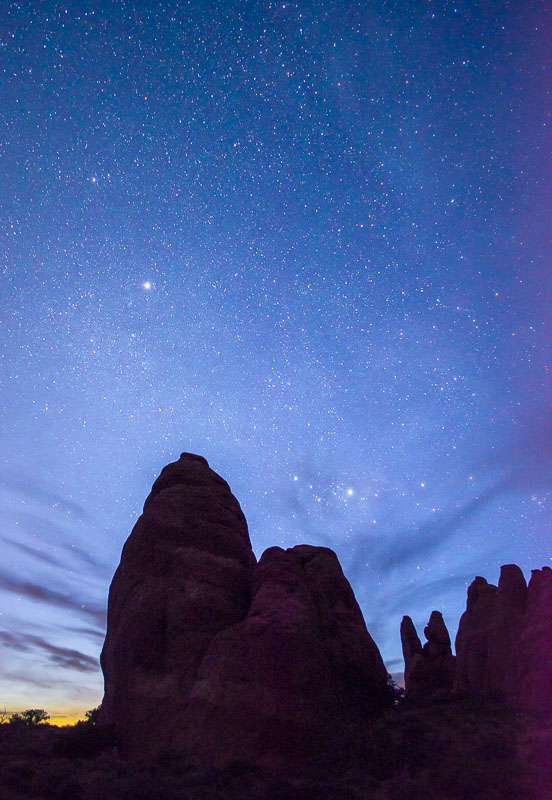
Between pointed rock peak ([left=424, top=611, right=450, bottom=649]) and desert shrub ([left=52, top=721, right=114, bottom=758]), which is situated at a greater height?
pointed rock peak ([left=424, top=611, right=450, bottom=649])

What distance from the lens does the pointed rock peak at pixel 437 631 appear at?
45.9m

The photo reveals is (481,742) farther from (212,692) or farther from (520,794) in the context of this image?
(212,692)

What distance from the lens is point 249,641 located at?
739 inches

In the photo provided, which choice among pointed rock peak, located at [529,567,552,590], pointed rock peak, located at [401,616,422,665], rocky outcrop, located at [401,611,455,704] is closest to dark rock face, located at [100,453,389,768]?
pointed rock peak, located at [529,567,552,590]

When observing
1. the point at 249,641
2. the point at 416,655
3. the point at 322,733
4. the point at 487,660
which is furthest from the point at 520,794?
the point at 416,655

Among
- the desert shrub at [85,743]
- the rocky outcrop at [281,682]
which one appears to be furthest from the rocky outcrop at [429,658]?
the desert shrub at [85,743]

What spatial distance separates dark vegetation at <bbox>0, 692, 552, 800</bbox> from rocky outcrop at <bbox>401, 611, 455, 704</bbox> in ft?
76.4

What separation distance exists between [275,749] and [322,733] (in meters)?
2.01

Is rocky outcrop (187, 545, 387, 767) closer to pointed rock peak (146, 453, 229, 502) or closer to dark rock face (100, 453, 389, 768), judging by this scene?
dark rock face (100, 453, 389, 768)

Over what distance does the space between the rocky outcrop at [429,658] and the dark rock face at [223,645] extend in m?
21.8

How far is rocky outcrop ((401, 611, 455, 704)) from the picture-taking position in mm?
41250

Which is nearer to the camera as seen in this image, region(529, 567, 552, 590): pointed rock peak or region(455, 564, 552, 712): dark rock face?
region(455, 564, 552, 712): dark rock face

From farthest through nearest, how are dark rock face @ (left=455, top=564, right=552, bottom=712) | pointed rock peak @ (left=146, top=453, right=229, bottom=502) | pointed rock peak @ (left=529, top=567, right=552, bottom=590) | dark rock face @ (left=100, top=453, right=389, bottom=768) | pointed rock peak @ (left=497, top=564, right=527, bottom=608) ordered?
pointed rock peak @ (left=497, top=564, right=527, bottom=608) → pointed rock peak @ (left=529, top=567, right=552, bottom=590) → dark rock face @ (left=455, top=564, right=552, bottom=712) → pointed rock peak @ (left=146, top=453, right=229, bottom=502) → dark rock face @ (left=100, top=453, right=389, bottom=768)

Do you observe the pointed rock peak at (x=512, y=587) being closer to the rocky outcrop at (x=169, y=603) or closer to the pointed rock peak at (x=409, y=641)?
the pointed rock peak at (x=409, y=641)
